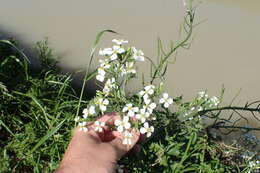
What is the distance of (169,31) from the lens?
341 cm

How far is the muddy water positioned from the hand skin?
1.28 meters

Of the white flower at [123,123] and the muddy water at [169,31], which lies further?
the muddy water at [169,31]

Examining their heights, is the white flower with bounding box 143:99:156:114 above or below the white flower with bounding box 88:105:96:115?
above

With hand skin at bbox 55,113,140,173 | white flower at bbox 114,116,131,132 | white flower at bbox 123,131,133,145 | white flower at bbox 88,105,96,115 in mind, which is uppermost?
white flower at bbox 88,105,96,115

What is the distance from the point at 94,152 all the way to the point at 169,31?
2031 millimetres

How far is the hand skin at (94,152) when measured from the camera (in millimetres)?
1530

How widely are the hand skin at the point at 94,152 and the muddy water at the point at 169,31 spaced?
1279 millimetres

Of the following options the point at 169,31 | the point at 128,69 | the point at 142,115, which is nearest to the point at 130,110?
the point at 142,115

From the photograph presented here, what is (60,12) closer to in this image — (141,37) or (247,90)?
(141,37)

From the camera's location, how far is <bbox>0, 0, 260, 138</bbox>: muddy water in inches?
121

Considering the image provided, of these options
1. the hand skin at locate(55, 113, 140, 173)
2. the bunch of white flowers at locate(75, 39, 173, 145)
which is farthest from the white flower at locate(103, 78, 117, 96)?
the hand skin at locate(55, 113, 140, 173)

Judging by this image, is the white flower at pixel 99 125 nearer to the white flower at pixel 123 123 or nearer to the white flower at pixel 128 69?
the white flower at pixel 123 123

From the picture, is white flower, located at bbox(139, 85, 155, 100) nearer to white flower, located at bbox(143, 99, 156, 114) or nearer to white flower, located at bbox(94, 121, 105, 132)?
white flower, located at bbox(143, 99, 156, 114)

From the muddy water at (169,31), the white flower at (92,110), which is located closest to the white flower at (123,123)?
the white flower at (92,110)
